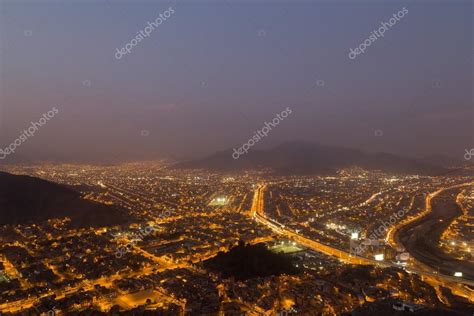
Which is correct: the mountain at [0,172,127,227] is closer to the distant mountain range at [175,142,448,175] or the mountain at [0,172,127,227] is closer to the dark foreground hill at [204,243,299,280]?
the dark foreground hill at [204,243,299,280]

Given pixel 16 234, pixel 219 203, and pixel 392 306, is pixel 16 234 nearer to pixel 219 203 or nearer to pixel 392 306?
pixel 219 203

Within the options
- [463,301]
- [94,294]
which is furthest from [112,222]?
[463,301]

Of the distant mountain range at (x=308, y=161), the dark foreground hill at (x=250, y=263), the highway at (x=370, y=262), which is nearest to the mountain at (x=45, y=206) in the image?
the highway at (x=370, y=262)

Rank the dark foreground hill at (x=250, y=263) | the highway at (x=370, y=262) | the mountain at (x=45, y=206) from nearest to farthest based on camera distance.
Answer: the highway at (x=370, y=262) → the dark foreground hill at (x=250, y=263) → the mountain at (x=45, y=206)

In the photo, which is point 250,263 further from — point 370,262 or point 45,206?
point 45,206

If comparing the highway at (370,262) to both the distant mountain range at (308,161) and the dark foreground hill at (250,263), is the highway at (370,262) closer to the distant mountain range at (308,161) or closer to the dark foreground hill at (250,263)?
the dark foreground hill at (250,263)

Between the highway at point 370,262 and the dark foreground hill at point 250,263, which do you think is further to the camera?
the dark foreground hill at point 250,263

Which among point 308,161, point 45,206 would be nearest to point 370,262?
point 45,206
